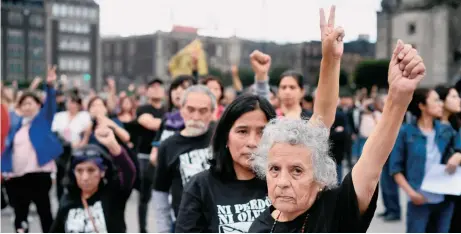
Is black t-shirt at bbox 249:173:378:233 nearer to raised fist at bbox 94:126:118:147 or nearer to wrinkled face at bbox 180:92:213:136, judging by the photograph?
wrinkled face at bbox 180:92:213:136

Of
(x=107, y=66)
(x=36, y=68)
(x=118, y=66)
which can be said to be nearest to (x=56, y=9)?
(x=36, y=68)

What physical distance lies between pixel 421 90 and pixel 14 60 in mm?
86897

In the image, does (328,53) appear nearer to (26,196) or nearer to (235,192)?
(235,192)

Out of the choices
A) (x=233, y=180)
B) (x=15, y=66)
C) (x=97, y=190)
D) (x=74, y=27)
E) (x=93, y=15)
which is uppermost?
(x=93, y=15)

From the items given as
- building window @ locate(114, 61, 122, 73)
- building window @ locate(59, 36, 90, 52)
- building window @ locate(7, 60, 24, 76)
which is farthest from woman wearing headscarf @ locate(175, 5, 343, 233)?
building window @ locate(114, 61, 122, 73)

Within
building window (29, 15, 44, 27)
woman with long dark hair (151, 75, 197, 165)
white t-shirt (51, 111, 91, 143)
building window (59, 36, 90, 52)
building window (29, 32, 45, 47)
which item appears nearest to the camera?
woman with long dark hair (151, 75, 197, 165)

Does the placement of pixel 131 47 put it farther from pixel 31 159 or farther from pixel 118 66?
pixel 31 159

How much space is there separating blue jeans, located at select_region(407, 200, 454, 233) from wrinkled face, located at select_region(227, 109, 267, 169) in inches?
109

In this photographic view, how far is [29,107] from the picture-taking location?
678 cm

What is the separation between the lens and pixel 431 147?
5277 mm

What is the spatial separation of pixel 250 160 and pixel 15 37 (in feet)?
296

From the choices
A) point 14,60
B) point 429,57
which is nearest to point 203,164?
point 429,57

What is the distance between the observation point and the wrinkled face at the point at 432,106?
16.9 feet

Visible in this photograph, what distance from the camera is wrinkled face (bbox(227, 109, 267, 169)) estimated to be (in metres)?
2.77
